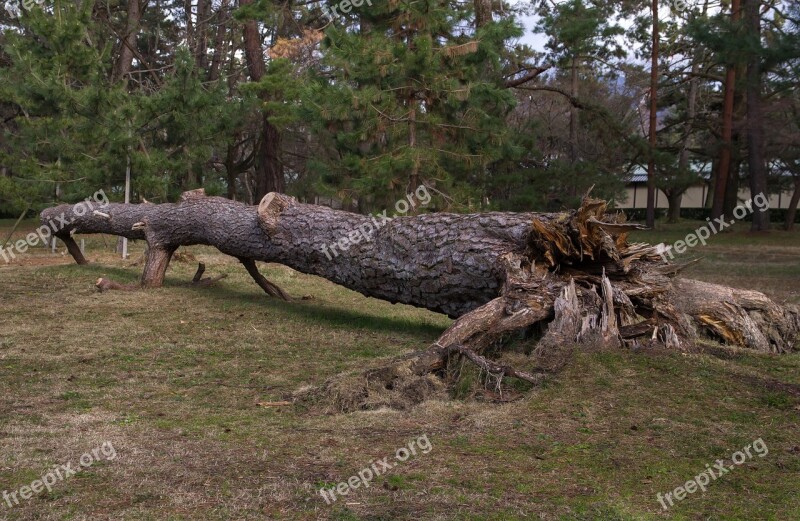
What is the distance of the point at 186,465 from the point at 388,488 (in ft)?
3.28

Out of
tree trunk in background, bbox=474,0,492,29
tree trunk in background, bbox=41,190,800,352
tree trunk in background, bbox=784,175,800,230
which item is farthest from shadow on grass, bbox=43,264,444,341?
tree trunk in background, bbox=784,175,800,230

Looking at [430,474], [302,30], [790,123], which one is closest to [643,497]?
[430,474]

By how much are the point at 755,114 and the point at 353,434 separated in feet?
55.7

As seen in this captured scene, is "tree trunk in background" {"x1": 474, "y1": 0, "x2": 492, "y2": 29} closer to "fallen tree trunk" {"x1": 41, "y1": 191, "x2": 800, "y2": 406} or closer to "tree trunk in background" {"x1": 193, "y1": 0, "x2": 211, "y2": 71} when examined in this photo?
"fallen tree trunk" {"x1": 41, "y1": 191, "x2": 800, "y2": 406}

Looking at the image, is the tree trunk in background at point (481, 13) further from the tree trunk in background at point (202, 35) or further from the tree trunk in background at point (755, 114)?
the tree trunk in background at point (202, 35)

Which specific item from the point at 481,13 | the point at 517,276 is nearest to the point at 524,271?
the point at 517,276

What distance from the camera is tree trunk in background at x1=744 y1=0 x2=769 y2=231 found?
13526 millimetres

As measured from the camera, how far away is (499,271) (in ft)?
21.5
